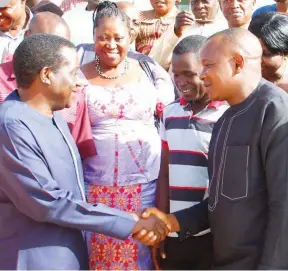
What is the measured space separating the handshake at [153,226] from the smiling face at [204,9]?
2336 millimetres

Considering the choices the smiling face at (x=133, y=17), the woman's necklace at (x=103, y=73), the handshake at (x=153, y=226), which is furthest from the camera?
the smiling face at (x=133, y=17)

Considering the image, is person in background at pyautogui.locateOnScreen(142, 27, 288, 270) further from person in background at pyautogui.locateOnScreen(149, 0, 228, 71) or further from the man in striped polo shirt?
person in background at pyautogui.locateOnScreen(149, 0, 228, 71)

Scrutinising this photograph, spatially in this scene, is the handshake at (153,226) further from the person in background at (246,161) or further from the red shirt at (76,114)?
the red shirt at (76,114)

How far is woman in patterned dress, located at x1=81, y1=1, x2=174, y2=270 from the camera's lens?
3.42 m

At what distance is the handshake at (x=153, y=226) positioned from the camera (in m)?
2.76

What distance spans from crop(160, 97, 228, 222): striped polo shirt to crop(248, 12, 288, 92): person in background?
1.08 feet

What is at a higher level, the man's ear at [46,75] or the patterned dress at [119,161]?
the man's ear at [46,75]

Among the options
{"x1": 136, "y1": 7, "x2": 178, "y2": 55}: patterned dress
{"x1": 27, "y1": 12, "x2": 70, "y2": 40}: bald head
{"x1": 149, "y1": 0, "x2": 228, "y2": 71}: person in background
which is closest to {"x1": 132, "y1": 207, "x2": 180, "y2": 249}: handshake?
{"x1": 27, "y1": 12, "x2": 70, "y2": 40}: bald head

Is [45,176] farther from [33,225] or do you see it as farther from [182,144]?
[182,144]

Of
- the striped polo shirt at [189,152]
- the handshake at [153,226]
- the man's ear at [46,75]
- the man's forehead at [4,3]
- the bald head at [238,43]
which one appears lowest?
the handshake at [153,226]

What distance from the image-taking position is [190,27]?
14.4 ft

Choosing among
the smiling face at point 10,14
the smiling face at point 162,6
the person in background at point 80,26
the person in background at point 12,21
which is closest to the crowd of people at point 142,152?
the person in background at point 12,21

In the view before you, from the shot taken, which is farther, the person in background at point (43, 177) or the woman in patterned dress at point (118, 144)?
the woman in patterned dress at point (118, 144)

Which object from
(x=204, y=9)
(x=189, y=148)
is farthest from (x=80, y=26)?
(x=189, y=148)
